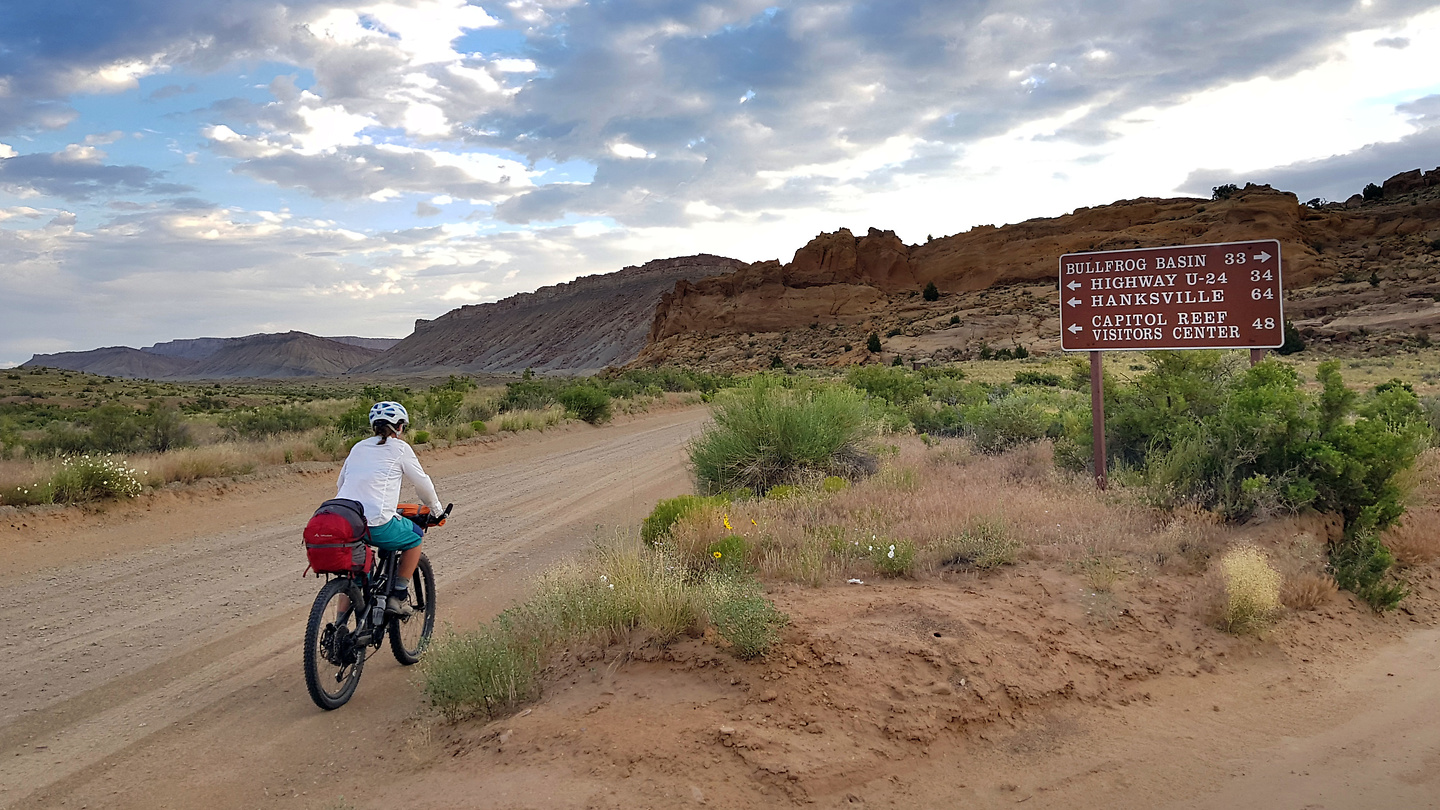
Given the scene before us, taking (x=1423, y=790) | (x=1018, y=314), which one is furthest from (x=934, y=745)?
(x=1018, y=314)

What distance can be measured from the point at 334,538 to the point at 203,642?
93.6 inches

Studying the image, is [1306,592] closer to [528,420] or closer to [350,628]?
[350,628]

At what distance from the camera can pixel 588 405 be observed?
25.5 m

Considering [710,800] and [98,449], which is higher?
[98,449]

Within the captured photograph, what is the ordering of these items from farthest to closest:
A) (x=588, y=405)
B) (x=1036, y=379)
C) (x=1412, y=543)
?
1. (x=1036, y=379)
2. (x=588, y=405)
3. (x=1412, y=543)

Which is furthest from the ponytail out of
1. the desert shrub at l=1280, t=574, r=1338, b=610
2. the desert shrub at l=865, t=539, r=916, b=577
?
the desert shrub at l=1280, t=574, r=1338, b=610

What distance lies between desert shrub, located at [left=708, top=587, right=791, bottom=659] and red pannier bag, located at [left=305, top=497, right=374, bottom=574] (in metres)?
2.20

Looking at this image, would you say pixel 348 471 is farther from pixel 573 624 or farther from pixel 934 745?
pixel 934 745

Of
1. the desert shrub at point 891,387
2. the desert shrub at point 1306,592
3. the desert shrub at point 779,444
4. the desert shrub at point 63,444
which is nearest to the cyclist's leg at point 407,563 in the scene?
the desert shrub at point 779,444

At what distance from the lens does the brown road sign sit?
30.8 feet

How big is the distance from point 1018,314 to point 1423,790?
215 feet

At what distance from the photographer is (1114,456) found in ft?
33.4

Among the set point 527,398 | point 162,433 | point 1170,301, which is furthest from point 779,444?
point 527,398

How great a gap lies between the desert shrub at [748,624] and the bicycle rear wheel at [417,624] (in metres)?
2.20
